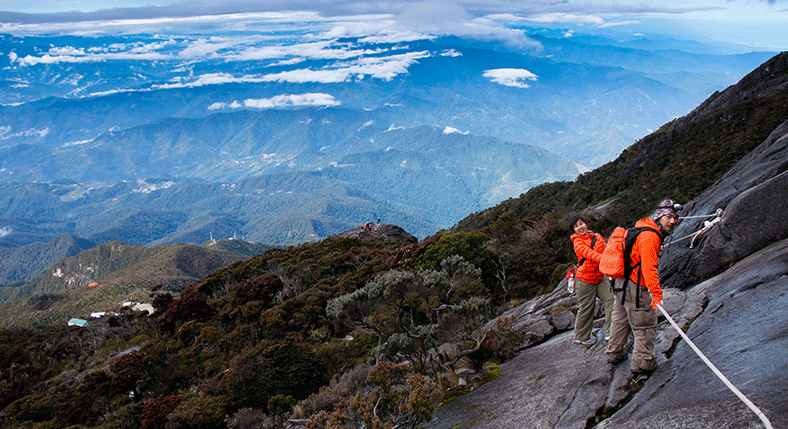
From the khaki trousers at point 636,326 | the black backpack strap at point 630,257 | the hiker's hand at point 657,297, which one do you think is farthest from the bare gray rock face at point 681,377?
the black backpack strap at point 630,257

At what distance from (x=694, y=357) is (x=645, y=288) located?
1081 millimetres

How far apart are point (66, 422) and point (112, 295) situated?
209ft

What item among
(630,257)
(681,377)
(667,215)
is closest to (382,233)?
(630,257)

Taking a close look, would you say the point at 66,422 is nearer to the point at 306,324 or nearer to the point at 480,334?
the point at 306,324

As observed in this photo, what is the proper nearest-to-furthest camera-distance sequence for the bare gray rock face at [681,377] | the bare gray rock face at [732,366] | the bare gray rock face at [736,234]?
the bare gray rock face at [732,366] → the bare gray rock face at [681,377] → the bare gray rock face at [736,234]

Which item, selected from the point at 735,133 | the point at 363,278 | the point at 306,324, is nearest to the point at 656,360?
the point at 306,324

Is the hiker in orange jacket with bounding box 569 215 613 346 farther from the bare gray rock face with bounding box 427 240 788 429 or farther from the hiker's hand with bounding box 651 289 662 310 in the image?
the hiker's hand with bounding box 651 289 662 310

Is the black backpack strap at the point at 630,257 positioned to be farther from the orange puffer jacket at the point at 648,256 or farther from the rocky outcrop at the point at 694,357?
the rocky outcrop at the point at 694,357

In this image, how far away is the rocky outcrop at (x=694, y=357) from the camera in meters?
4.50

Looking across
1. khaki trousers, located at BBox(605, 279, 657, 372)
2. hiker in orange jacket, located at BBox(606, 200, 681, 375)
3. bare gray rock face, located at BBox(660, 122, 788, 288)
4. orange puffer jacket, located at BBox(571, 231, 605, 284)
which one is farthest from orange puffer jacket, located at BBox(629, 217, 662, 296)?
bare gray rock face, located at BBox(660, 122, 788, 288)

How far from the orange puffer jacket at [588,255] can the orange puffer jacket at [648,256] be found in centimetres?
97

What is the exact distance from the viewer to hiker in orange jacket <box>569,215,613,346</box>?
6863 mm

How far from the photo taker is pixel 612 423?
5.06 m

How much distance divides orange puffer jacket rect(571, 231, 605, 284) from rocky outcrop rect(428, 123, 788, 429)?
1.30 meters
